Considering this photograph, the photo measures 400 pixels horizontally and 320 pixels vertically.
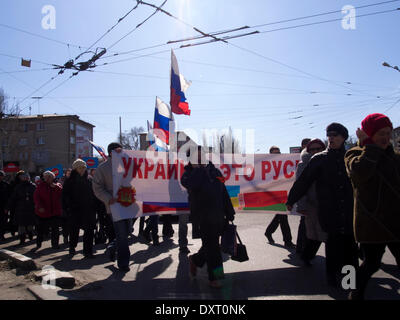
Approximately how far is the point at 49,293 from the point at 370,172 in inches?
147

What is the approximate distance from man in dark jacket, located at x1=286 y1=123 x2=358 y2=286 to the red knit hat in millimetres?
880

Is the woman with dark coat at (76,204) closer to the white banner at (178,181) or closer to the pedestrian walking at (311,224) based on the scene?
the white banner at (178,181)

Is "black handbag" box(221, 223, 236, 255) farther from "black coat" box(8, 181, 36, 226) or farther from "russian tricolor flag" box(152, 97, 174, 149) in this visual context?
"black coat" box(8, 181, 36, 226)

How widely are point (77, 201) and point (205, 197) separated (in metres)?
3.53

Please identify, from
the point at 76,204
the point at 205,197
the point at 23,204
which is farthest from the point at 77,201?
the point at 205,197

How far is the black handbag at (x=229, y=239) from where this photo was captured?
4.73 m

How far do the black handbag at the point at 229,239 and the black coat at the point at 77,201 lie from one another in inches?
124

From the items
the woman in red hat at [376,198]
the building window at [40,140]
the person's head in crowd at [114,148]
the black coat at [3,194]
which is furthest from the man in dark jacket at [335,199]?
the building window at [40,140]

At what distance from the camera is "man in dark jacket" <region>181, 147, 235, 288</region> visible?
436 centimetres

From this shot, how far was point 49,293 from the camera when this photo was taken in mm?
4133

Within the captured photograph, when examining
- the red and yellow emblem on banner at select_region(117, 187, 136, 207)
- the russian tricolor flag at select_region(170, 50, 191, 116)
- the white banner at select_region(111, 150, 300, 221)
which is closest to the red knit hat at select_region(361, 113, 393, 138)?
the white banner at select_region(111, 150, 300, 221)

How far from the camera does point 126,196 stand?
18.5ft
